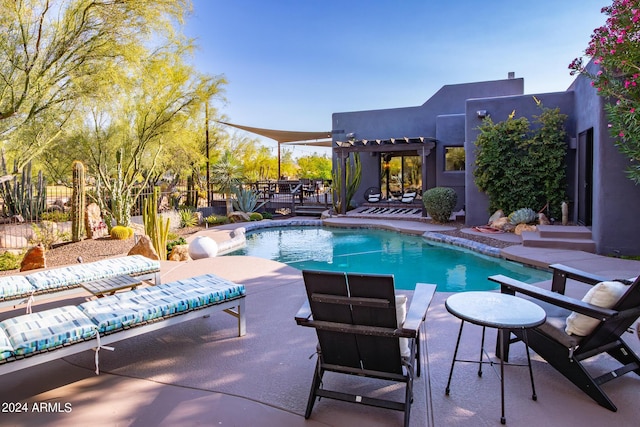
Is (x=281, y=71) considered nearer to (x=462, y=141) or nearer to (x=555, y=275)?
(x=462, y=141)

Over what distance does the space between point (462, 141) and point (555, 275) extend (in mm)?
11540

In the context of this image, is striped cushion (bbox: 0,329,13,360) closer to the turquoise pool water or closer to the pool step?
the turquoise pool water

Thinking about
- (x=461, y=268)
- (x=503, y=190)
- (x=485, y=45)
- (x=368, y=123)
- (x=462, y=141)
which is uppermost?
(x=485, y=45)

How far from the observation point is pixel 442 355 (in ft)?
11.1

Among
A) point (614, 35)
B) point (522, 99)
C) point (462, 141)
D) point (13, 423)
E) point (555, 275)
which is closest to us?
point (13, 423)

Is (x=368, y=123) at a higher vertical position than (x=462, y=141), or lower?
higher

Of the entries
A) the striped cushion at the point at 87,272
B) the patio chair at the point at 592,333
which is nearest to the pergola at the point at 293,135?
the striped cushion at the point at 87,272

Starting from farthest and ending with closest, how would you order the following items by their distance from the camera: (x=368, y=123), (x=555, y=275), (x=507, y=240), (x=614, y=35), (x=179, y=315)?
(x=368, y=123), (x=507, y=240), (x=614, y=35), (x=555, y=275), (x=179, y=315)

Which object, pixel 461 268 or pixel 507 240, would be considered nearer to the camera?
pixel 461 268

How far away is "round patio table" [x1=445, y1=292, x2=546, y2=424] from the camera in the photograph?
2543 millimetres

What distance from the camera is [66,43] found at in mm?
5875

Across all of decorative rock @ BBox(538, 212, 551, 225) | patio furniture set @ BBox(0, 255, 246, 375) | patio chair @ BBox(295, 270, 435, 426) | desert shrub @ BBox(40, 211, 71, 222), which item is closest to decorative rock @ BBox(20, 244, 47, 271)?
patio furniture set @ BBox(0, 255, 246, 375)

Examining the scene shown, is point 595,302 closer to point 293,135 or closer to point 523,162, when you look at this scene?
point 523,162

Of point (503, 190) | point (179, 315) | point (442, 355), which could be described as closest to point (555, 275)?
point (442, 355)
